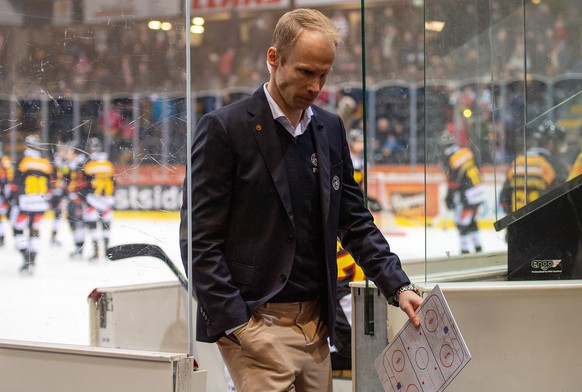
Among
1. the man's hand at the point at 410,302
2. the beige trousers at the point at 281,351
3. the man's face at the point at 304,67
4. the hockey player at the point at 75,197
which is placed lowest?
the beige trousers at the point at 281,351

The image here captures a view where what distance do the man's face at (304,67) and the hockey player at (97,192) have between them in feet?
1.90

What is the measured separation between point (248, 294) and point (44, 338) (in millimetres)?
742

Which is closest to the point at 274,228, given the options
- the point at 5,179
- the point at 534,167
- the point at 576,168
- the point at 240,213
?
the point at 240,213

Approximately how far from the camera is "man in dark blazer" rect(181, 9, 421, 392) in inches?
79.7

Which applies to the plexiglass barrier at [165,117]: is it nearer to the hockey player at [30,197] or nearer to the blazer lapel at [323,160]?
the hockey player at [30,197]

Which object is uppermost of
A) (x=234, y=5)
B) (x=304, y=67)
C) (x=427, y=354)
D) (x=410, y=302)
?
(x=234, y=5)

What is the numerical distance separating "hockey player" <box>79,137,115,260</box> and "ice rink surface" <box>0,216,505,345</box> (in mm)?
36

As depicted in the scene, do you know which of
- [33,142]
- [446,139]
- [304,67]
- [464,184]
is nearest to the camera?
[304,67]

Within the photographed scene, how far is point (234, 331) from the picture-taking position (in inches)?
79.4

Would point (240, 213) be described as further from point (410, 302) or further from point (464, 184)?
point (464, 184)

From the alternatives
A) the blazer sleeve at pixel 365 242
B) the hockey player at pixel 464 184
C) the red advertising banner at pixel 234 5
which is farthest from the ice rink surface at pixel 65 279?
the red advertising banner at pixel 234 5

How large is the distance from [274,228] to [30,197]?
34.1 inches

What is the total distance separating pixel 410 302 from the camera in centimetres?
210

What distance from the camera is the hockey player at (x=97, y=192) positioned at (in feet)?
7.86
